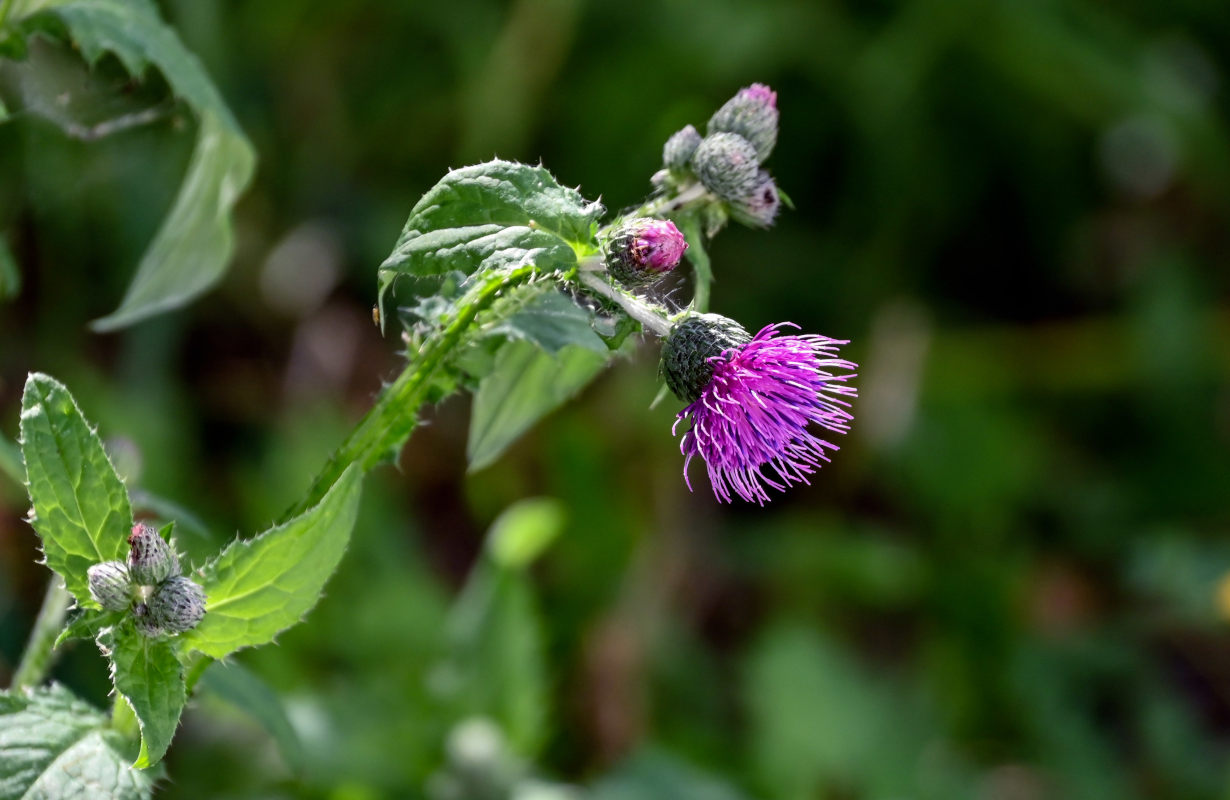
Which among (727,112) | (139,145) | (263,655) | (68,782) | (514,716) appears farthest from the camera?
(139,145)

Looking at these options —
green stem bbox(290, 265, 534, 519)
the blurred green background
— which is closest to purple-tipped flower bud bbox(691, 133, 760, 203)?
green stem bbox(290, 265, 534, 519)

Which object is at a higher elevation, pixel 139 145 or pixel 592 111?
pixel 592 111

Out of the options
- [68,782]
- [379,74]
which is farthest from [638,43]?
[68,782]

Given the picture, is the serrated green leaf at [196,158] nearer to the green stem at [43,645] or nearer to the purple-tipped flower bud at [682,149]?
the green stem at [43,645]

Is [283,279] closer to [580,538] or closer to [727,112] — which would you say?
[580,538]

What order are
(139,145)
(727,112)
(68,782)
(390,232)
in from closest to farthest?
(68,782) < (727,112) < (139,145) < (390,232)

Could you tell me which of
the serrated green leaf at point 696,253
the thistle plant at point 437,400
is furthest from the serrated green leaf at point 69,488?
the serrated green leaf at point 696,253

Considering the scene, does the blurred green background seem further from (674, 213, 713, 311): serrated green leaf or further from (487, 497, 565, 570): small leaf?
(674, 213, 713, 311): serrated green leaf
